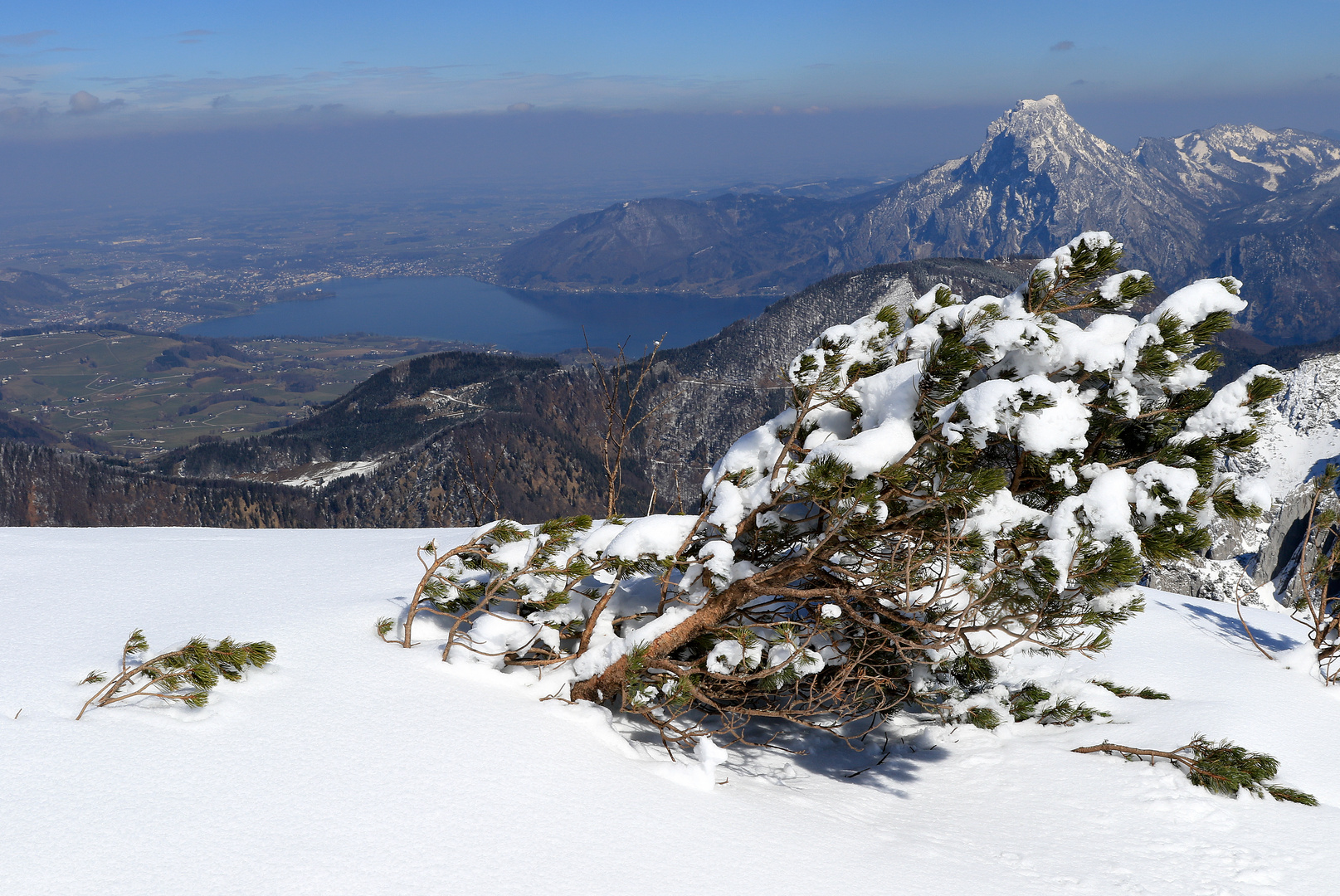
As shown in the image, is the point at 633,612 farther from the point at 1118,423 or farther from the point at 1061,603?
the point at 1118,423

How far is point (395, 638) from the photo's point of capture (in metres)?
7.03

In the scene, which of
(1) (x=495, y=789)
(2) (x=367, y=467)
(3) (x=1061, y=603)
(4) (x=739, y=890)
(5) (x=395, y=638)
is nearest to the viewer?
(4) (x=739, y=890)

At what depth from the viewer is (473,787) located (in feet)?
15.8

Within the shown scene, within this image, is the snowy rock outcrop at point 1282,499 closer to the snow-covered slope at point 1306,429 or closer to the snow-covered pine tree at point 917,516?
the snow-covered slope at point 1306,429

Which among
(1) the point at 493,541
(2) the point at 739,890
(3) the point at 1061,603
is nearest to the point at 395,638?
(1) the point at 493,541

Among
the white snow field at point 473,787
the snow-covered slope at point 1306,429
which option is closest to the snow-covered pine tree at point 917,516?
the white snow field at point 473,787

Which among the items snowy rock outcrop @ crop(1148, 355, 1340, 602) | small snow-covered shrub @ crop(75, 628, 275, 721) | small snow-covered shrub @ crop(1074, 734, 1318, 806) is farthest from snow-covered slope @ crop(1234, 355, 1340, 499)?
small snow-covered shrub @ crop(75, 628, 275, 721)

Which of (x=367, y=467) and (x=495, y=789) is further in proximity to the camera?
(x=367, y=467)

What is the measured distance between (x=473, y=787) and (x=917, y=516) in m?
4.26

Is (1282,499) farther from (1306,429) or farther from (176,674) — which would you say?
(176,674)

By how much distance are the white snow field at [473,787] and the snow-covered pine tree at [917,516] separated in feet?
2.70

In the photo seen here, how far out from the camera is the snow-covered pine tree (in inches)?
240

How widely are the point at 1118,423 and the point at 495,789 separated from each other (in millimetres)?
6231

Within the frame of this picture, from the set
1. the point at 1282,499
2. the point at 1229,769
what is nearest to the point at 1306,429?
the point at 1282,499
